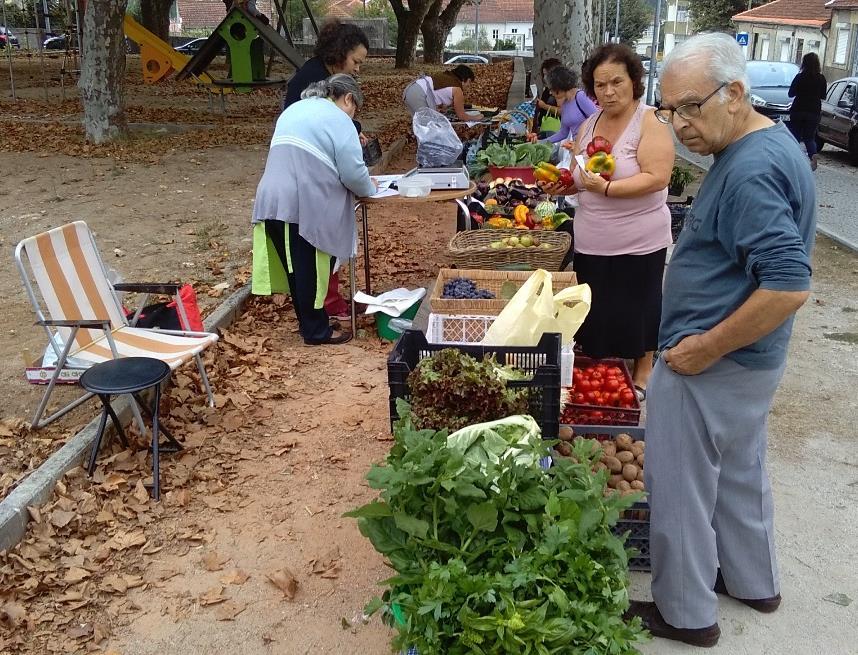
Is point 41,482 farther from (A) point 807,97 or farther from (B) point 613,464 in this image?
(A) point 807,97

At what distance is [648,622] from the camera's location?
284 centimetres

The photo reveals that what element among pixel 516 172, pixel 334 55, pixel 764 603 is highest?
pixel 334 55

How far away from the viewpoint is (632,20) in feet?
227

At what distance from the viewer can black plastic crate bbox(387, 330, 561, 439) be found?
2.85 m

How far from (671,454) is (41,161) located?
11353 millimetres

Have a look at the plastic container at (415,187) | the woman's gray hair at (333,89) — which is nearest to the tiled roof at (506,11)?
the plastic container at (415,187)

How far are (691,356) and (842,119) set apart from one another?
1575 centimetres

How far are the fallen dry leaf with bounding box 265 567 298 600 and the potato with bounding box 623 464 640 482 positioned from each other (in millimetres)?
1437

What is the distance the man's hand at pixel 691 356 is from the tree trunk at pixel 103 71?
12.2 meters

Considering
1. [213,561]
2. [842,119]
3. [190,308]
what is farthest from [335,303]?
[842,119]

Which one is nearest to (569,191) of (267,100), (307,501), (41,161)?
(307,501)

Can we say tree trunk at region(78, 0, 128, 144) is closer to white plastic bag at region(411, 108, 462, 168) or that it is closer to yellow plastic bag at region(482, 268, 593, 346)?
white plastic bag at region(411, 108, 462, 168)

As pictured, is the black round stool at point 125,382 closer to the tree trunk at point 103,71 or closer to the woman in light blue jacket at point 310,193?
the woman in light blue jacket at point 310,193

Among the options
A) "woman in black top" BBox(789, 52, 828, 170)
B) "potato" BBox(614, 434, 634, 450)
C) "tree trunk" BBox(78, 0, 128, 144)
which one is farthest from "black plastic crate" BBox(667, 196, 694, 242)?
"tree trunk" BBox(78, 0, 128, 144)
